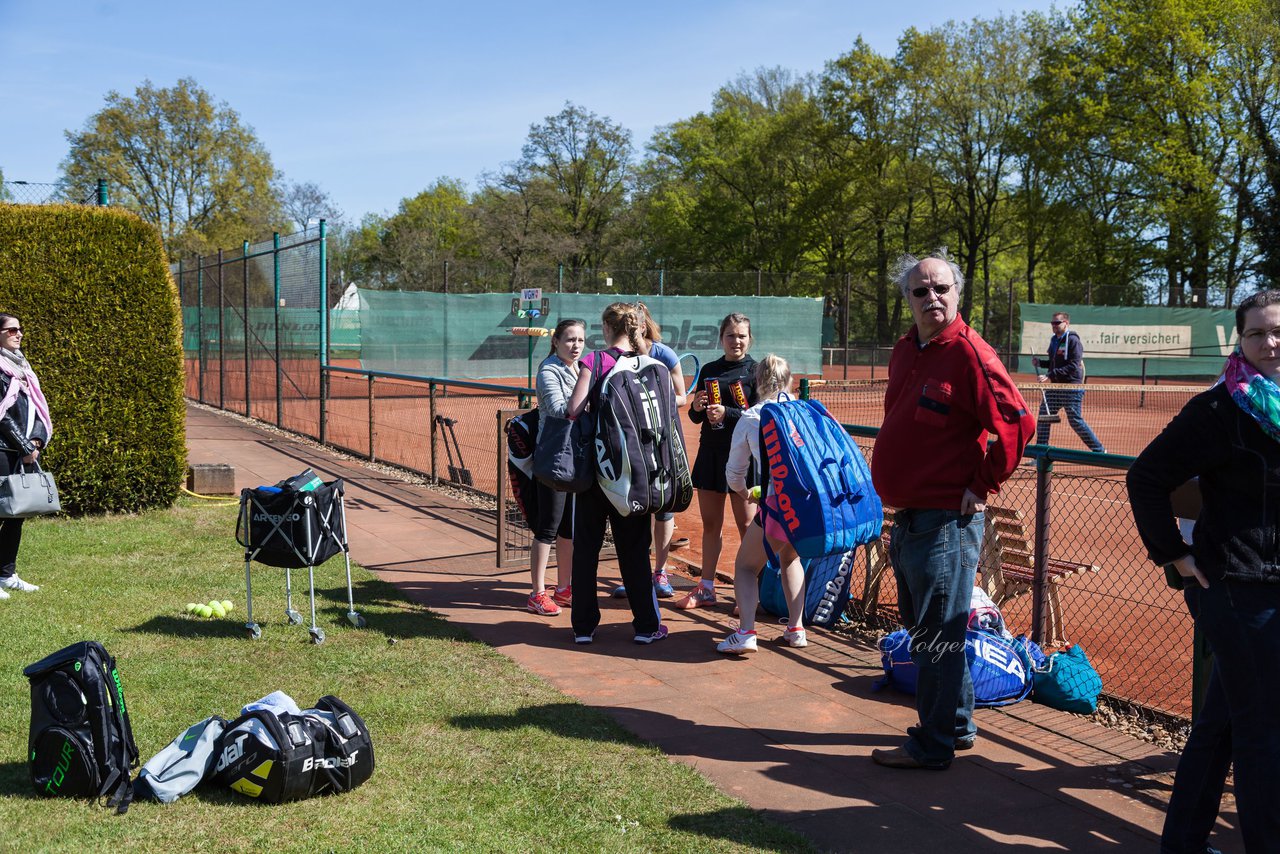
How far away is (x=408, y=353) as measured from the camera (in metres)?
25.2

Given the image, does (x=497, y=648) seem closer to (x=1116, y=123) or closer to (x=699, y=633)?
(x=699, y=633)

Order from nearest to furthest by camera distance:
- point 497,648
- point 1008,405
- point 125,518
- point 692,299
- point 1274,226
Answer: point 1008,405 → point 497,648 → point 125,518 → point 692,299 → point 1274,226

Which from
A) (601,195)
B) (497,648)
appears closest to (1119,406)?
(497,648)

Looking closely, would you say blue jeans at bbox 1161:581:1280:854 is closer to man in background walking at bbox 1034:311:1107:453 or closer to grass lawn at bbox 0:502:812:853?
grass lawn at bbox 0:502:812:853

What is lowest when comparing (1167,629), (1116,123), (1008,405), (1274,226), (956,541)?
(1167,629)

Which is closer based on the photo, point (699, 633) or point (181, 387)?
point (699, 633)

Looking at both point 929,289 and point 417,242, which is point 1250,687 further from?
point 417,242

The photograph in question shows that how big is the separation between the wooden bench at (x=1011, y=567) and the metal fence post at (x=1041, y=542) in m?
0.43

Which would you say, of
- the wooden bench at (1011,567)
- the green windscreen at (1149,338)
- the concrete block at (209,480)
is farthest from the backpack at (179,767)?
the green windscreen at (1149,338)

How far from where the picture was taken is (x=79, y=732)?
11.7ft

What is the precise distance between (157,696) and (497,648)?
1.69m

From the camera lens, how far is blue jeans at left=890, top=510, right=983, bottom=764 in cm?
382

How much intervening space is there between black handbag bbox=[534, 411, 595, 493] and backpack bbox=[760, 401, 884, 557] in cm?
96

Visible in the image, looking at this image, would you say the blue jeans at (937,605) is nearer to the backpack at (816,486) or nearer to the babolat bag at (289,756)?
the backpack at (816,486)
